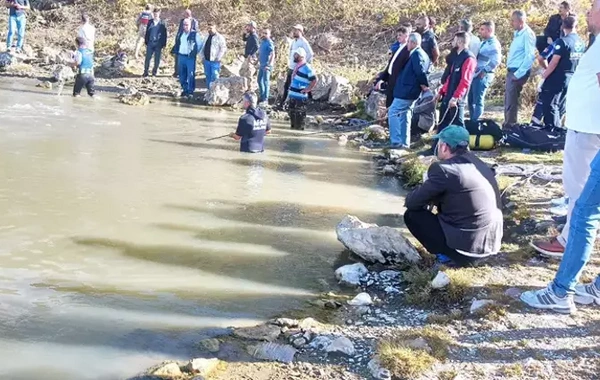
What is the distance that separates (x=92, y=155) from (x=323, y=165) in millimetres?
3223

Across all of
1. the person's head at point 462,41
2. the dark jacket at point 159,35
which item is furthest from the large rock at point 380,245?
the dark jacket at point 159,35

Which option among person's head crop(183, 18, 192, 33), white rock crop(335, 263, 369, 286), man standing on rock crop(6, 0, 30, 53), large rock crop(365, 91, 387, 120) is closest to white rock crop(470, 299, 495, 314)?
white rock crop(335, 263, 369, 286)

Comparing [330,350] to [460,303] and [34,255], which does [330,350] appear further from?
[34,255]

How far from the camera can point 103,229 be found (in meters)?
6.34

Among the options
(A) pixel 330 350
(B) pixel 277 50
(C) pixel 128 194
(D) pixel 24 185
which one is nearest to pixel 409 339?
(A) pixel 330 350

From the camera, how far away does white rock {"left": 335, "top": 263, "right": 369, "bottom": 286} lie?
5492 mm

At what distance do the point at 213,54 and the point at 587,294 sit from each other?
12854 mm

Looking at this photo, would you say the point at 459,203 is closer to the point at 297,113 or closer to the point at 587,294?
the point at 587,294

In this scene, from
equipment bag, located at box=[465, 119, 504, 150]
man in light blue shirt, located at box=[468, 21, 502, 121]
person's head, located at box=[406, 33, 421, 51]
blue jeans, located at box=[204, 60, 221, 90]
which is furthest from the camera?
blue jeans, located at box=[204, 60, 221, 90]

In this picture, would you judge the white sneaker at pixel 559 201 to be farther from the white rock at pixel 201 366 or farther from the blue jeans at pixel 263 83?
the blue jeans at pixel 263 83

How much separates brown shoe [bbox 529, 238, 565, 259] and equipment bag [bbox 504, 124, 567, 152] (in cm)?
422

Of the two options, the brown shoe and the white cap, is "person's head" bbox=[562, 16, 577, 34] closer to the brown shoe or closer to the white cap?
the brown shoe

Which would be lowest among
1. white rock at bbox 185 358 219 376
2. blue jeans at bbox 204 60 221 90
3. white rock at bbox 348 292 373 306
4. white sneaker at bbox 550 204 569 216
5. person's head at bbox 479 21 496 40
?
white rock at bbox 185 358 219 376

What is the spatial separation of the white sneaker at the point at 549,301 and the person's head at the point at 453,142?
1.23 m
